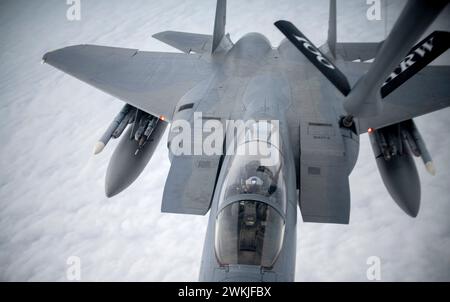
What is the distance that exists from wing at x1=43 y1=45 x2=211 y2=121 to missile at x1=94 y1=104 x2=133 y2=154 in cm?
43

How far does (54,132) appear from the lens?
35.1ft

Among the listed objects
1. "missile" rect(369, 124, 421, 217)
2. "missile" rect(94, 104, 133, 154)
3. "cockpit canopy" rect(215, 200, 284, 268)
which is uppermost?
"missile" rect(94, 104, 133, 154)

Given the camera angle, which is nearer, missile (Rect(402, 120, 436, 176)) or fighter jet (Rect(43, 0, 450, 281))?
fighter jet (Rect(43, 0, 450, 281))

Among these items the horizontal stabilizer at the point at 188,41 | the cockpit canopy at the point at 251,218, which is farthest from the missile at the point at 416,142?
the horizontal stabilizer at the point at 188,41

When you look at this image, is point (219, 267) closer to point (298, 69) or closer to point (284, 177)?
point (284, 177)

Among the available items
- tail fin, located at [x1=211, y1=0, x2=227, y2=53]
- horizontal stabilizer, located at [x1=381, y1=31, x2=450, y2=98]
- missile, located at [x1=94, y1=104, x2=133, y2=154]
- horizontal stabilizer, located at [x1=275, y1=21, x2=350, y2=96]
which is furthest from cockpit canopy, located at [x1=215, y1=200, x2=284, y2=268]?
tail fin, located at [x1=211, y1=0, x2=227, y2=53]

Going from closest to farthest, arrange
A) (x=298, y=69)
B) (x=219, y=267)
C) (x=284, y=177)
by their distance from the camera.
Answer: (x=219, y=267) < (x=284, y=177) < (x=298, y=69)

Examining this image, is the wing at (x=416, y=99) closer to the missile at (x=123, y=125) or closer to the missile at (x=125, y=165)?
the missile at (x=125, y=165)

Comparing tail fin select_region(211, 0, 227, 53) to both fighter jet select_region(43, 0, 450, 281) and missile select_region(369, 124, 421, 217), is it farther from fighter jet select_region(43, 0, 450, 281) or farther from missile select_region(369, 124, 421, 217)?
missile select_region(369, 124, 421, 217)

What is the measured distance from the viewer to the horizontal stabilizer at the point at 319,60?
481 centimetres

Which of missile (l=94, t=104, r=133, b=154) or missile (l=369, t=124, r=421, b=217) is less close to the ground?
missile (l=94, t=104, r=133, b=154)

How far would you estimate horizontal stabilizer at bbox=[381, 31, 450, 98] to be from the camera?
15.0ft

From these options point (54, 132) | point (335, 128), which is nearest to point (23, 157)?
point (54, 132)
